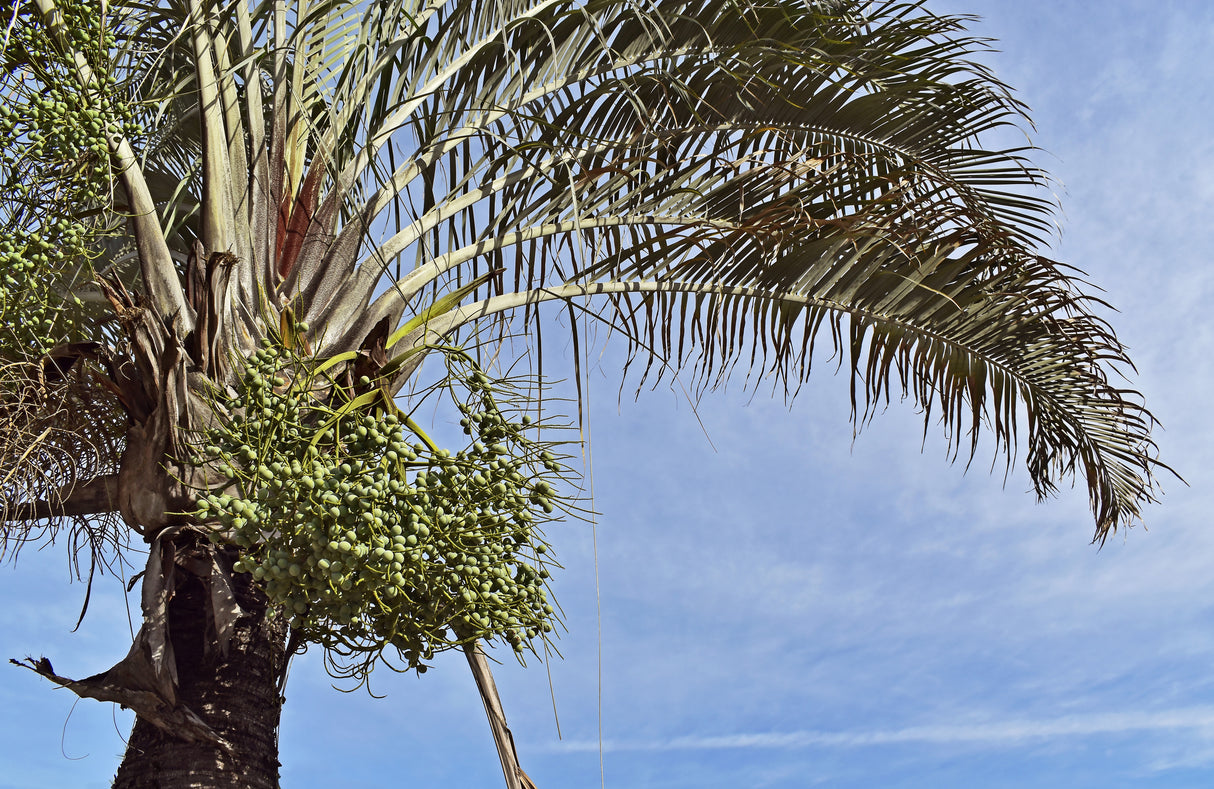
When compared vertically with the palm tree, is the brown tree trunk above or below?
below

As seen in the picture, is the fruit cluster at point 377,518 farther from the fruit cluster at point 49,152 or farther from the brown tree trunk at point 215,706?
the fruit cluster at point 49,152

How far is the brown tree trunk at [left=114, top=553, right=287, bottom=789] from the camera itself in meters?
2.63

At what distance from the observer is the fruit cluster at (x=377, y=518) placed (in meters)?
2.25

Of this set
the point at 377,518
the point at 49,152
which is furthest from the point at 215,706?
A: the point at 49,152

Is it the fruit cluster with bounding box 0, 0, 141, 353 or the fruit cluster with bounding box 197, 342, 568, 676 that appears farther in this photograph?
the fruit cluster with bounding box 0, 0, 141, 353

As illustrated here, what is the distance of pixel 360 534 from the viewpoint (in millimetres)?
2232

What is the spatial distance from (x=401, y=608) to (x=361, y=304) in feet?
3.50

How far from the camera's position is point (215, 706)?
8.86 feet

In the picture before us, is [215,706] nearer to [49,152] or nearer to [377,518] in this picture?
[377,518]

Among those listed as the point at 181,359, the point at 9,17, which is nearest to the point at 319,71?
→ the point at 9,17

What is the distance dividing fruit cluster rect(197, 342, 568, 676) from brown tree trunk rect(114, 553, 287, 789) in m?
0.20

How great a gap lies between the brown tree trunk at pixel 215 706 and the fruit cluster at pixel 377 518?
205 millimetres

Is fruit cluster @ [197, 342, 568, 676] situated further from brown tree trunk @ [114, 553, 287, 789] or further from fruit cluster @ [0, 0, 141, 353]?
fruit cluster @ [0, 0, 141, 353]

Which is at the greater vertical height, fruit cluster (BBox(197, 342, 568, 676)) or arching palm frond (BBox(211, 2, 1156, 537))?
arching palm frond (BBox(211, 2, 1156, 537))
